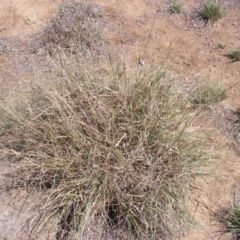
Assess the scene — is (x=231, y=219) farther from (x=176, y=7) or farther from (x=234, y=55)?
(x=176, y=7)

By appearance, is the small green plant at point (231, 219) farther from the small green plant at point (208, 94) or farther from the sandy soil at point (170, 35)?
the small green plant at point (208, 94)

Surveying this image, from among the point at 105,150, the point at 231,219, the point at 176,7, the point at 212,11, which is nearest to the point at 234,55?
the point at 212,11

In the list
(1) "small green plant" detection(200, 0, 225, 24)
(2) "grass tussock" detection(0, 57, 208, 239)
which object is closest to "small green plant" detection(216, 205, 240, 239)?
(2) "grass tussock" detection(0, 57, 208, 239)

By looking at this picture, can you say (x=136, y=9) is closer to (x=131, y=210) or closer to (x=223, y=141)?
(x=223, y=141)

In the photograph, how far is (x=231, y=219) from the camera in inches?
105

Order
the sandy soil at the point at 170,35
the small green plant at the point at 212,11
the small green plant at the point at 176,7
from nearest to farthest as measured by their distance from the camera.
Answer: the sandy soil at the point at 170,35, the small green plant at the point at 212,11, the small green plant at the point at 176,7

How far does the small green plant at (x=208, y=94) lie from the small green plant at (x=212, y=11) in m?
1.02

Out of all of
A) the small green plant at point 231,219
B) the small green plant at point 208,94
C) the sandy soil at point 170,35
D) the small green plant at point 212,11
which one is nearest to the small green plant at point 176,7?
the sandy soil at point 170,35

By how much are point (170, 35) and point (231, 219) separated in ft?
6.76

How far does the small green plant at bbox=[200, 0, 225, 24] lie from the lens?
4016 mm

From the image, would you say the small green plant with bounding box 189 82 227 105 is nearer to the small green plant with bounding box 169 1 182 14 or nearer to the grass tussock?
the grass tussock

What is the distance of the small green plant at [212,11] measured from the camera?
4.02 meters

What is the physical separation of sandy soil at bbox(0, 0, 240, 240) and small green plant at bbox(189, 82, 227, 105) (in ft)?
0.43

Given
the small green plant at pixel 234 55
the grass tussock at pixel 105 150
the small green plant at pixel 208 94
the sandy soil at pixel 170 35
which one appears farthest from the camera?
the small green plant at pixel 234 55
